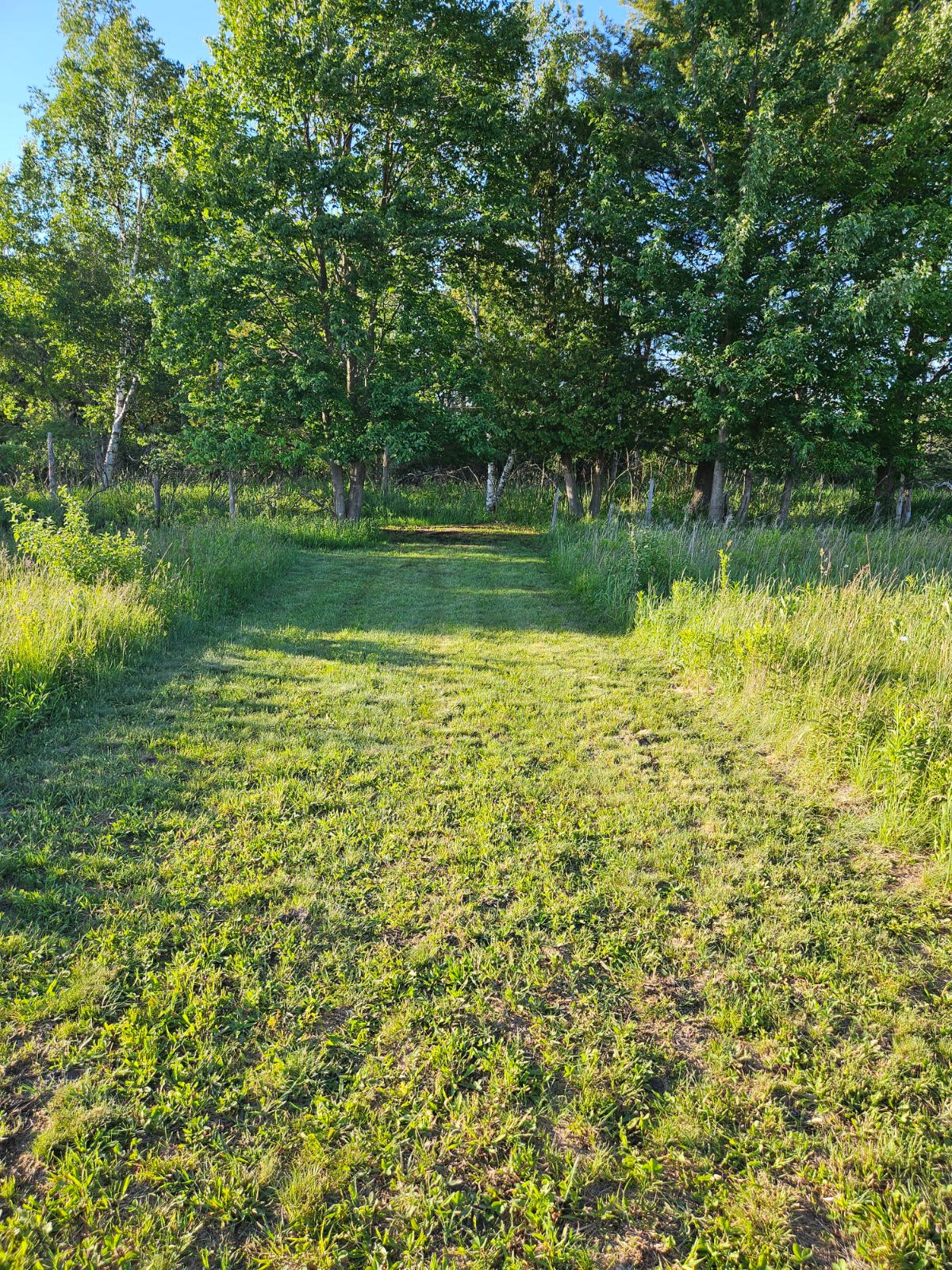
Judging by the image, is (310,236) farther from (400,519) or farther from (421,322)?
(400,519)

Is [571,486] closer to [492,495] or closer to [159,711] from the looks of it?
[492,495]

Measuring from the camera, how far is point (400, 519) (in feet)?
58.9

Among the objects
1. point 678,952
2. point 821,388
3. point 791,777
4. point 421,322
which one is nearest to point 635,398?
point 821,388

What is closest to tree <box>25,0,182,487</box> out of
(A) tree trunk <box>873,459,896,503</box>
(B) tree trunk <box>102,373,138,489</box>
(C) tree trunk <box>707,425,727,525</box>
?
(B) tree trunk <box>102,373,138,489</box>

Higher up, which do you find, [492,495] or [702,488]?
[702,488]

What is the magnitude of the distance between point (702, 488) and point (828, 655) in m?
14.5

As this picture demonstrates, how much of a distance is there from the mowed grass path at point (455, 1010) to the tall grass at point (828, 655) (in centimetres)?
39

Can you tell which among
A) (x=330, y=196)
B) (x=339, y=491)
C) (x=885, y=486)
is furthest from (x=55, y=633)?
(x=885, y=486)

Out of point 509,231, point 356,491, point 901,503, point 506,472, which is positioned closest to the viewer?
point 509,231

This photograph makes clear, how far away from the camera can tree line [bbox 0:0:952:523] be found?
477 inches

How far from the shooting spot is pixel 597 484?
59.6ft

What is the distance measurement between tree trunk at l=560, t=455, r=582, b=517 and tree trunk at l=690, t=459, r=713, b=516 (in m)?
3.26

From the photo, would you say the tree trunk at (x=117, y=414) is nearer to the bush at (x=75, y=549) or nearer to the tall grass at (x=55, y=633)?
the bush at (x=75, y=549)

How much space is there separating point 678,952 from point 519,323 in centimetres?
1794
